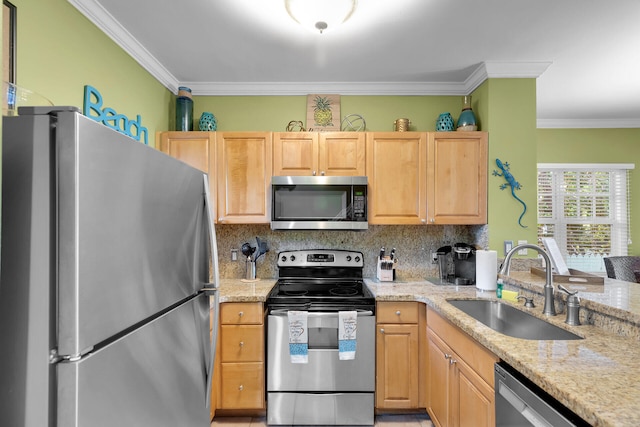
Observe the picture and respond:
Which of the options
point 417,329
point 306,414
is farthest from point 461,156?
→ point 306,414

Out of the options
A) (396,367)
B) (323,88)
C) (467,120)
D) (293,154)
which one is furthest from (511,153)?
(396,367)

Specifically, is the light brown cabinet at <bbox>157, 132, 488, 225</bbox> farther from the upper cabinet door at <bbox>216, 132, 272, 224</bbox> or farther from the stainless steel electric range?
the stainless steel electric range

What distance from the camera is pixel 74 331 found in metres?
0.69

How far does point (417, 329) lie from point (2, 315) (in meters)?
2.26

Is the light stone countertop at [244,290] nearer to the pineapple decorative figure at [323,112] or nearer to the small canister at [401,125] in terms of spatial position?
the pineapple decorative figure at [323,112]

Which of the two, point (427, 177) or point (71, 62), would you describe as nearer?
point (71, 62)

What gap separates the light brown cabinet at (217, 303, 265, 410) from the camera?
7.71 feet

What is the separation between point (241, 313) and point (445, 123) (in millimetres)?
2234

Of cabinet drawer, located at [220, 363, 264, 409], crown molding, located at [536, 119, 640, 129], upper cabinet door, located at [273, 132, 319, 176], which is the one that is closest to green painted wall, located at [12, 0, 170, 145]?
upper cabinet door, located at [273, 132, 319, 176]

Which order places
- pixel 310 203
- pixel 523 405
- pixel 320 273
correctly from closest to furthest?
pixel 523 405
pixel 310 203
pixel 320 273

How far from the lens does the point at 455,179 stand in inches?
108

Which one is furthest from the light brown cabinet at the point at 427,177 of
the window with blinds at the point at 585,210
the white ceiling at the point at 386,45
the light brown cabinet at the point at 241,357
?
the window with blinds at the point at 585,210

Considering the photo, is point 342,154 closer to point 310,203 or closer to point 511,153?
point 310,203

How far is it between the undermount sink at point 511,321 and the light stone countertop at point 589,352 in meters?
0.05
